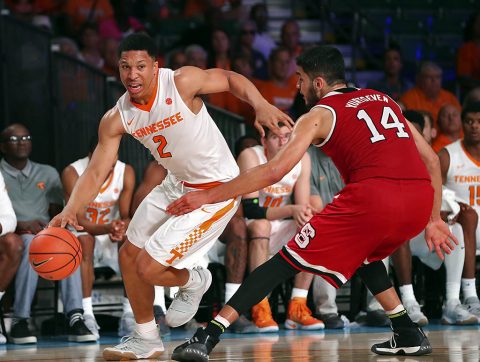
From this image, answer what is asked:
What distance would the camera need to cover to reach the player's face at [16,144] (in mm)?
7602

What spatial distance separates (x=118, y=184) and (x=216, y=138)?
7.08ft

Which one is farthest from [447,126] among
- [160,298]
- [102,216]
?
[102,216]

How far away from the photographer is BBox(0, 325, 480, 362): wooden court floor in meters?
5.33

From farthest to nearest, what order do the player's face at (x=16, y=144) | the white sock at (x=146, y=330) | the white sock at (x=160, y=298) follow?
1. the player's face at (x=16, y=144)
2. the white sock at (x=160, y=298)
3. the white sock at (x=146, y=330)

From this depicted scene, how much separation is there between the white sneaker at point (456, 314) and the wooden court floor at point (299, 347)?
0.53ft

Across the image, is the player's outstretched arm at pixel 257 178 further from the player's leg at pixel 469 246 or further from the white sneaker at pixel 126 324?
the player's leg at pixel 469 246

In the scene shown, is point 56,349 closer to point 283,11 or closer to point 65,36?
point 65,36

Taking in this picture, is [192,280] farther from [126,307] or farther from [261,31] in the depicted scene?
[261,31]

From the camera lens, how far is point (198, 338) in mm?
4977

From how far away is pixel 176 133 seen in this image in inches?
218

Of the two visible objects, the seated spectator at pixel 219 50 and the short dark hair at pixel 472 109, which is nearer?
the short dark hair at pixel 472 109

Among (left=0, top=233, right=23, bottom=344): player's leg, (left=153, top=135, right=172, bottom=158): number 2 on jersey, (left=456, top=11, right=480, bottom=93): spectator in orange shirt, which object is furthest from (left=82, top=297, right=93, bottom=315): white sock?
(left=456, top=11, right=480, bottom=93): spectator in orange shirt

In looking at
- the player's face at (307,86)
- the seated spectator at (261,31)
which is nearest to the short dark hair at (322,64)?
the player's face at (307,86)

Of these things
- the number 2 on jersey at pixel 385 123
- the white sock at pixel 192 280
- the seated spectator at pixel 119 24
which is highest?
the seated spectator at pixel 119 24
